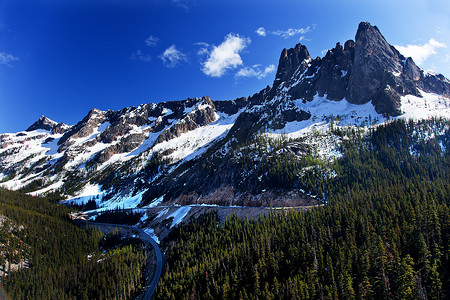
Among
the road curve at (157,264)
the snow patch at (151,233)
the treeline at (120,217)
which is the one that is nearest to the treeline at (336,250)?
the road curve at (157,264)

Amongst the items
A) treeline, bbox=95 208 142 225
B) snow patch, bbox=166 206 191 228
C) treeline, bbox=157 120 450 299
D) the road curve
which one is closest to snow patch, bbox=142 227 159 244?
the road curve

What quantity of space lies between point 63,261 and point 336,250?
107m

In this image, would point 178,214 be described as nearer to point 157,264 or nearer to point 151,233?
point 151,233

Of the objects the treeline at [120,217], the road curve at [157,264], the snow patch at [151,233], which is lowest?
the road curve at [157,264]

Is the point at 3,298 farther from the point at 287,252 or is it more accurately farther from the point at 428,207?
the point at 428,207

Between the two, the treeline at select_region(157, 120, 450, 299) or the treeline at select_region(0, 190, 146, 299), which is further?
the treeline at select_region(0, 190, 146, 299)

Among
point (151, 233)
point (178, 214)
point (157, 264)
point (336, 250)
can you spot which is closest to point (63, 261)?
point (151, 233)

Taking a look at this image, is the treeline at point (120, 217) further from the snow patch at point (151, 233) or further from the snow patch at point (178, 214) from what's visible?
the snow patch at point (178, 214)

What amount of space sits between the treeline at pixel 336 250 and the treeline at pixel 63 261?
17.0 metres

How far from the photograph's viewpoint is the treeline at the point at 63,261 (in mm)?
78688

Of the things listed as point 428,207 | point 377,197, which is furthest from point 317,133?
point 428,207

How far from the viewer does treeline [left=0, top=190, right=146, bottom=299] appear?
3098 inches

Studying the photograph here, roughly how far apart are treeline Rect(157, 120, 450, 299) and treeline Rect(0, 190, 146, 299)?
55.9 feet

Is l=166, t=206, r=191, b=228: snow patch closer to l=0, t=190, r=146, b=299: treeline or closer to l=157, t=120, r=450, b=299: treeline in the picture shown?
l=157, t=120, r=450, b=299: treeline
